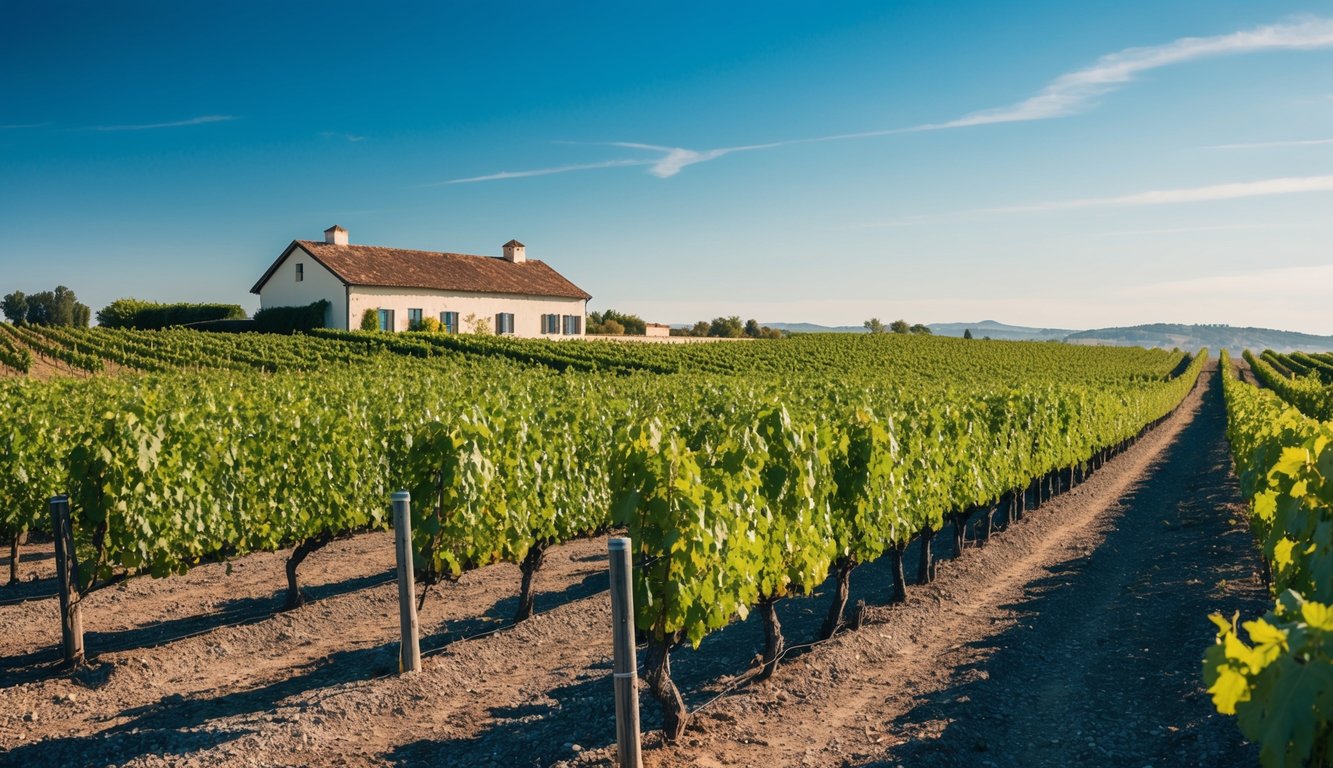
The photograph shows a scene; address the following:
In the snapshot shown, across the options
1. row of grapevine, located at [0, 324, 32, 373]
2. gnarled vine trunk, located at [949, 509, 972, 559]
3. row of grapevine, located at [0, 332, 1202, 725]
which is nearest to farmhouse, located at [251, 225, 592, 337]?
row of grapevine, located at [0, 324, 32, 373]

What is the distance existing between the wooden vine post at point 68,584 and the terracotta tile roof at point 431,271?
4270cm

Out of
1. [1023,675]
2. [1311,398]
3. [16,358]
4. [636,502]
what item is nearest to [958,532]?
[1023,675]

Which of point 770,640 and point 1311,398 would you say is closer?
point 770,640

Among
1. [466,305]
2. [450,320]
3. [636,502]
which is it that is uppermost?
[466,305]

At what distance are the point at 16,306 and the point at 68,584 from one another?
132 m

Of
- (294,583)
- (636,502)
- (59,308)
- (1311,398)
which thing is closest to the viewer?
(636,502)

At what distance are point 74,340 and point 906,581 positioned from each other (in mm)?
41684

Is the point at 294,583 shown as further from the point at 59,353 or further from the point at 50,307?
the point at 50,307

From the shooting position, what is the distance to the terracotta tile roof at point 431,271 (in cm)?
5050

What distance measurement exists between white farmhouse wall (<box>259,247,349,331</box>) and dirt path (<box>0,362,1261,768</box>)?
38417mm

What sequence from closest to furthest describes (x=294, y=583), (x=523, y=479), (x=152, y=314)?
(x=523, y=479), (x=294, y=583), (x=152, y=314)

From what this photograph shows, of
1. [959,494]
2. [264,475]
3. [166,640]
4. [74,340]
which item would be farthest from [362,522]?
[74,340]

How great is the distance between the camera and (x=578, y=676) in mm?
7988

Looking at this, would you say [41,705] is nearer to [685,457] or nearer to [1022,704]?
[685,457]
